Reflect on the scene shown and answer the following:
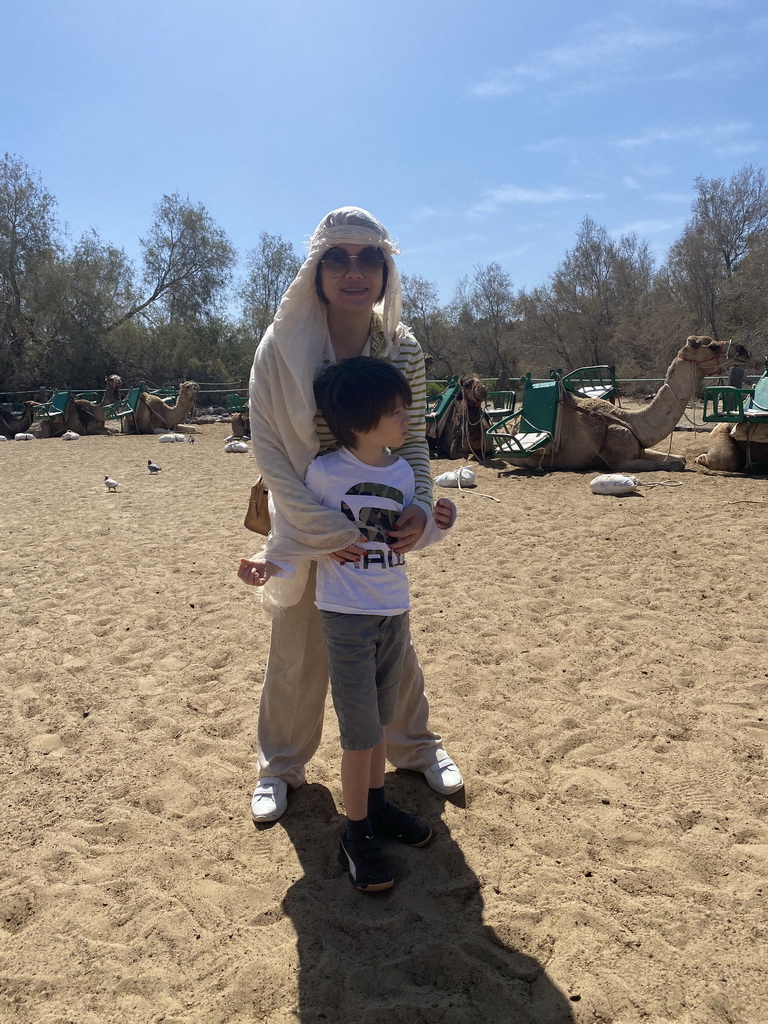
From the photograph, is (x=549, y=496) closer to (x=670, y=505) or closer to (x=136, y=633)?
(x=670, y=505)

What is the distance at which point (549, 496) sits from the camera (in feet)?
27.3

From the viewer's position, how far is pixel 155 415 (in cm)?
1988

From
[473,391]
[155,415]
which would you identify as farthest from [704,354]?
[155,415]

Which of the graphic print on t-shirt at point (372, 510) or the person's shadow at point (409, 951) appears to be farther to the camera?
the graphic print on t-shirt at point (372, 510)

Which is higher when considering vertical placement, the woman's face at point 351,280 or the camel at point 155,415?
the woman's face at point 351,280

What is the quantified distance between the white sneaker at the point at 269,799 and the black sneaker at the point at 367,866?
1.23ft

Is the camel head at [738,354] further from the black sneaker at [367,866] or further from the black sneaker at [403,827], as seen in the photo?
the black sneaker at [367,866]

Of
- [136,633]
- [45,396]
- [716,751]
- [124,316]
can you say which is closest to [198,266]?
[124,316]

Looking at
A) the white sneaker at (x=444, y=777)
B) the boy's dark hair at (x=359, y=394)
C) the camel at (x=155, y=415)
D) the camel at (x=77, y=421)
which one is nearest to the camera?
the boy's dark hair at (x=359, y=394)

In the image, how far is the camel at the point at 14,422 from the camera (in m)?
21.0

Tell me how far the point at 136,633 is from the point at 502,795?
2513 millimetres

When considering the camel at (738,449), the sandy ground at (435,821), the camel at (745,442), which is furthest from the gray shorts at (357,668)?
the camel at (738,449)

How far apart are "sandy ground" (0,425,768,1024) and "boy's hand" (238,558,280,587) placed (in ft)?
3.10

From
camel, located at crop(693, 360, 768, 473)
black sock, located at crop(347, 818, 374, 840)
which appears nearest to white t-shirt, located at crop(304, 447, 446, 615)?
black sock, located at crop(347, 818, 374, 840)
